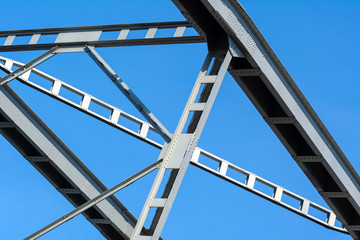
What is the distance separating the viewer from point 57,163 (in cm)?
1961

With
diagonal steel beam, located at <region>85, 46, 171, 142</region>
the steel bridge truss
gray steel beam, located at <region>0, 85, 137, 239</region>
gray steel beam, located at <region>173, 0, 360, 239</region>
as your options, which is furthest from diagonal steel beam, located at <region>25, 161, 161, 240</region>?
gray steel beam, located at <region>0, 85, 137, 239</region>

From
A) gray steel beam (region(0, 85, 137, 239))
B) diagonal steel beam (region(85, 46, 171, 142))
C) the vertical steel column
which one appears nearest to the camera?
the vertical steel column

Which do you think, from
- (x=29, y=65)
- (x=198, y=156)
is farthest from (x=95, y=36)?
(x=198, y=156)

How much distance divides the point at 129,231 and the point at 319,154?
598 centimetres

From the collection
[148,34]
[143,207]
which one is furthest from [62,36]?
[143,207]

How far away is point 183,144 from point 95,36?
3912 mm

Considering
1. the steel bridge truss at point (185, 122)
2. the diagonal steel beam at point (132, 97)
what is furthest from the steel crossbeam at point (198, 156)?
the diagonal steel beam at point (132, 97)

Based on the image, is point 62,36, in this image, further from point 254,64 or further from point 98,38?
point 254,64

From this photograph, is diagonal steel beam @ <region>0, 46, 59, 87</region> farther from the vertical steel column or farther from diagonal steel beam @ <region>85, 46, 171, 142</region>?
the vertical steel column

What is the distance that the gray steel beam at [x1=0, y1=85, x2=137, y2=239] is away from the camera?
62.1ft

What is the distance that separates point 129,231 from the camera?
21.1 metres

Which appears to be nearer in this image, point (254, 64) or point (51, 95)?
point (254, 64)

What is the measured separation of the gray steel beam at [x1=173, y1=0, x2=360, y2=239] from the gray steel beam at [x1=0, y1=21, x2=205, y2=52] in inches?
25.9

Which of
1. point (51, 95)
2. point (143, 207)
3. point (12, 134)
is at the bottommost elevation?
point (143, 207)
